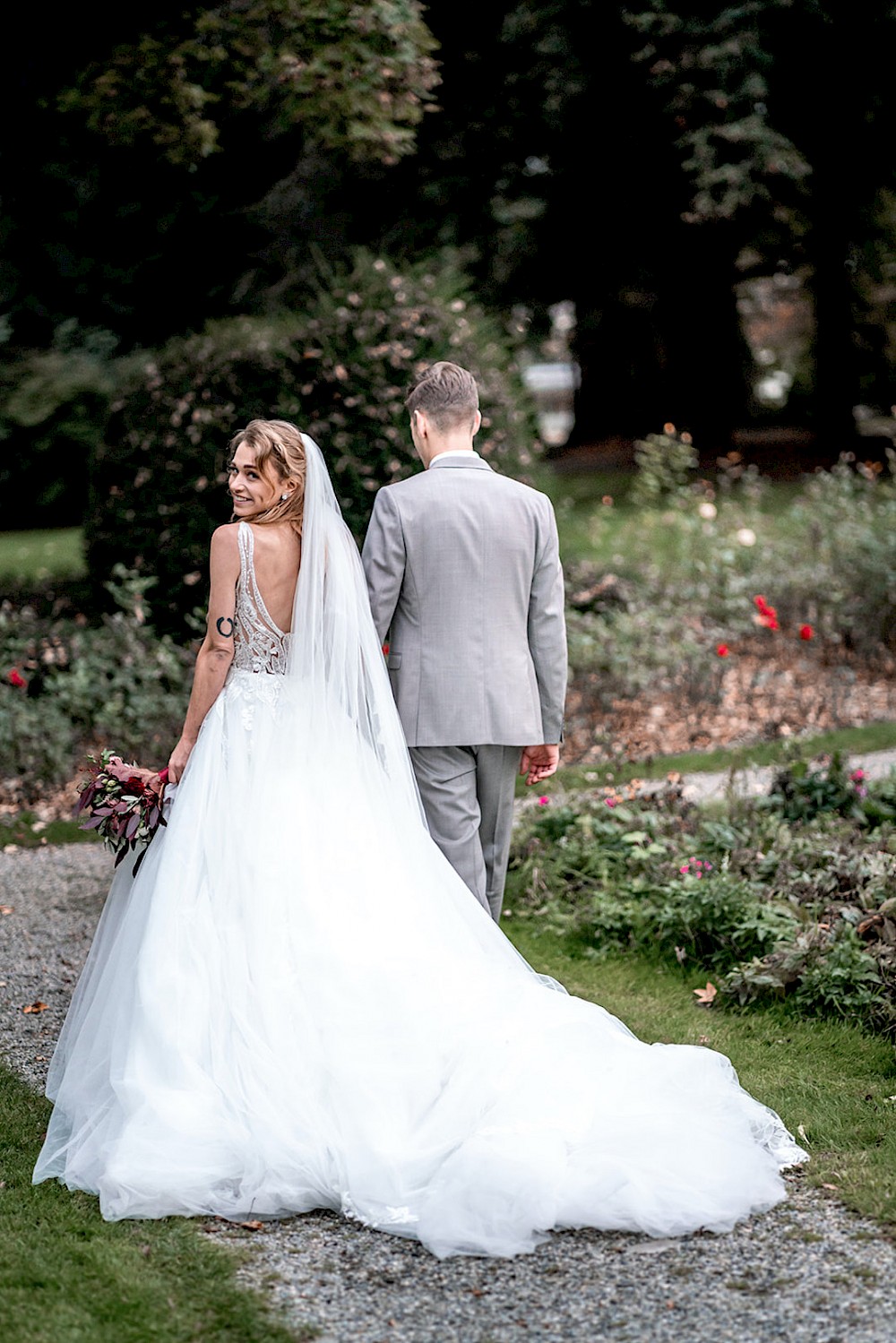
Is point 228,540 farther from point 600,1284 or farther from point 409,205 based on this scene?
point 409,205

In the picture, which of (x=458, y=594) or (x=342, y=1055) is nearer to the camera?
(x=342, y=1055)

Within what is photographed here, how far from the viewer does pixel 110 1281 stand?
287 cm

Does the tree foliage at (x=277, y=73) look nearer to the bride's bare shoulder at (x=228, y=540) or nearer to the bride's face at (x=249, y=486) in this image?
the bride's face at (x=249, y=486)

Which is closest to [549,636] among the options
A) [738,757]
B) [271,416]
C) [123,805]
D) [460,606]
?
[460,606]

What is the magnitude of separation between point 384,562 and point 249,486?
0.48 m

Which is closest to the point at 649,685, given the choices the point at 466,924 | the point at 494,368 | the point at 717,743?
the point at 717,743

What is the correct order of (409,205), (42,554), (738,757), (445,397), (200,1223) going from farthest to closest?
(42,554), (409,205), (738,757), (445,397), (200,1223)

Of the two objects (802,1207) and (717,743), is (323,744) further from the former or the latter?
(717,743)

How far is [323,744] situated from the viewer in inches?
149

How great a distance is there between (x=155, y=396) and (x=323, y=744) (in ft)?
18.3

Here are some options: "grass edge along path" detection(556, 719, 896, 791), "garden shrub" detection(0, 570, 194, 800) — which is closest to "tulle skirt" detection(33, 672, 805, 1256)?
"grass edge along path" detection(556, 719, 896, 791)

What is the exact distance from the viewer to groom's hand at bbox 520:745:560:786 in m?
4.36

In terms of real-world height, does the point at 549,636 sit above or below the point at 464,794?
above

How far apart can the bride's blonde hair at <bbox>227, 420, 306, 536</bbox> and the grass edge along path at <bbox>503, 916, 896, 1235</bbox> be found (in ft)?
6.36
